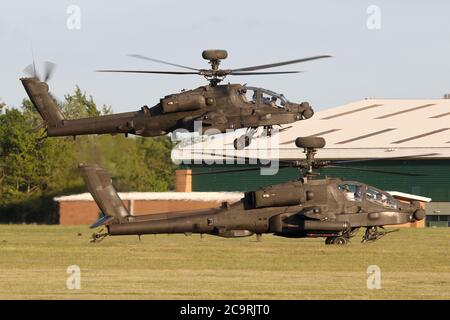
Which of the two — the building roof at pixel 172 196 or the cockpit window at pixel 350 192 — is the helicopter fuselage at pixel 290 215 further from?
the building roof at pixel 172 196

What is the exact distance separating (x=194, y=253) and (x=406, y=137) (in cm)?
4598

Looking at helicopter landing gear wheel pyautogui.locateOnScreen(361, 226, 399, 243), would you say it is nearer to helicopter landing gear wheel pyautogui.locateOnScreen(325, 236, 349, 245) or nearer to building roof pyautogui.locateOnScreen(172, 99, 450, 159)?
helicopter landing gear wheel pyautogui.locateOnScreen(325, 236, 349, 245)

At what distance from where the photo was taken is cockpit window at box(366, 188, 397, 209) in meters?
44.1

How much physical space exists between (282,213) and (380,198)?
3.48 m

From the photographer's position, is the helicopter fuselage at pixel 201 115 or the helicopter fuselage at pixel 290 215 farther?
the helicopter fuselage at pixel 201 115

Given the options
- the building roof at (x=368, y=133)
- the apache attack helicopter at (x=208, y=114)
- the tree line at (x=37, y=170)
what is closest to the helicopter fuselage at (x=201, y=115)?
the apache attack helicopter at (x=208, y=114)

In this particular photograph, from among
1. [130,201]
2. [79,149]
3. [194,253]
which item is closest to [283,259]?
[194,253]

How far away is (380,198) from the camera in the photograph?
44.2m

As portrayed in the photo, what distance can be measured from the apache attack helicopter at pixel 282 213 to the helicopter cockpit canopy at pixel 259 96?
3.51 m

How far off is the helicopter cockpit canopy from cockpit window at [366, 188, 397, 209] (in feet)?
15.4

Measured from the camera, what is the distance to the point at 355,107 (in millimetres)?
99500

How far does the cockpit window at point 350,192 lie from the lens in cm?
4372

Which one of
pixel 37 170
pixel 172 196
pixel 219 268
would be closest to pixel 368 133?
pixel 172 196

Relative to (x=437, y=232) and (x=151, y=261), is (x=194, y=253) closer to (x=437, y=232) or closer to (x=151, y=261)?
(x=151, y=261)
